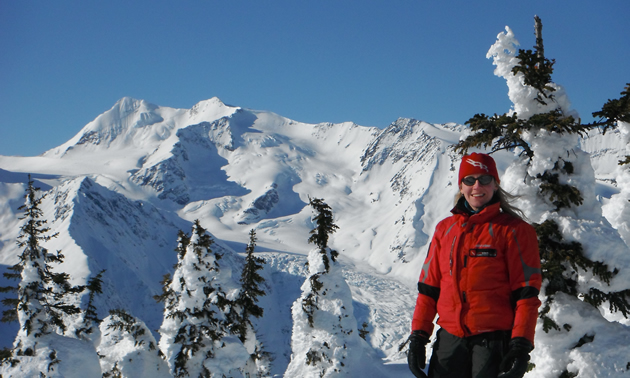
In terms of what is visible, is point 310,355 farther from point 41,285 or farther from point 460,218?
point 460,218

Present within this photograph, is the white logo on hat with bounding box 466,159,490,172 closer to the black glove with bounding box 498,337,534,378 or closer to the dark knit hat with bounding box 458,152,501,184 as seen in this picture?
the dark knit hat with bounding box 458,152,501,184

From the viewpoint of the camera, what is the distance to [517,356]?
3.82 metres

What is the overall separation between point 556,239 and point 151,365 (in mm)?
16698

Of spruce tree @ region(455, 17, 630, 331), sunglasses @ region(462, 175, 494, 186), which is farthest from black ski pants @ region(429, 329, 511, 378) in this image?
spruce tree @ region(455, 17, 630, 331)

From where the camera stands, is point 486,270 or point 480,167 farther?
point 480,167

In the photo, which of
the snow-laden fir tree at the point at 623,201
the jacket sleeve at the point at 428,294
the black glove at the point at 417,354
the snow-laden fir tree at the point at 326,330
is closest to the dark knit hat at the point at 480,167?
the jacket sleeve at the point at 428,294

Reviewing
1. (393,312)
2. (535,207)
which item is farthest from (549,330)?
(393,312)

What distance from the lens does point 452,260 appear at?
173 inches

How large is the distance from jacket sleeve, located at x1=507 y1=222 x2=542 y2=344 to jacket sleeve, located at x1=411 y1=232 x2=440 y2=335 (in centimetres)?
76

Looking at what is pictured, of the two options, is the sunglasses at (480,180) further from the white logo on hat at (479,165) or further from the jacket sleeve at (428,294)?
the jacket sleeve at (428,294)

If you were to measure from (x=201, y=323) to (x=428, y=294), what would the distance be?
13.9m

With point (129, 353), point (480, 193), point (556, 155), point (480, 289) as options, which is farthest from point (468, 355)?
point (129, 353)

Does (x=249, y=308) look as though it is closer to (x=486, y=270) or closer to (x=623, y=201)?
(x=623, y=201)

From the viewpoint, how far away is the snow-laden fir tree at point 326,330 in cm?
2055
